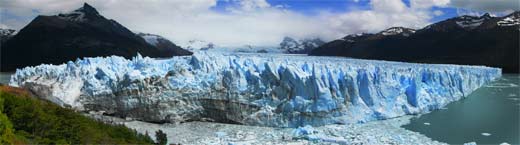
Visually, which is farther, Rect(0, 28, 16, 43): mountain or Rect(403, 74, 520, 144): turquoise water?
Rect(0, 28, 16, 43): mountain

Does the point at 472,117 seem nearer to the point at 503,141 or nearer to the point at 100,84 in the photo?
the point at 503,141

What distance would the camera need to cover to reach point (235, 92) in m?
16.7

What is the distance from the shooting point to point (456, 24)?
6444 cm

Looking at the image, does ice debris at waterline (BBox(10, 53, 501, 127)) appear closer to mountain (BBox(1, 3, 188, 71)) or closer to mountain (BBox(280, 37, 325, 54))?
mountain (BBox(1, 3, 188, 71))

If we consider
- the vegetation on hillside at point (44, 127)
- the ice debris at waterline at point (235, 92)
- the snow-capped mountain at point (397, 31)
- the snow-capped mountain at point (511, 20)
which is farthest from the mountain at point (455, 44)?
the vegetation on hillside at point (44, 127)

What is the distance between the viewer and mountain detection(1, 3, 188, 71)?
51.5 meters

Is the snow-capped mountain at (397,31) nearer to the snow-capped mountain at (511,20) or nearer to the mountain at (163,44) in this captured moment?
the snow-capped mountain at (511,20)

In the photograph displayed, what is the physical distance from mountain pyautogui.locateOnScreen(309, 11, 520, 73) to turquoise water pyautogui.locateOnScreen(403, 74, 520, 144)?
27589 millimetres

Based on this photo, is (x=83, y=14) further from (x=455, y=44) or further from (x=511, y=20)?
(x=511, y=20)

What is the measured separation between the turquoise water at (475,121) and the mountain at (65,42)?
128 feet

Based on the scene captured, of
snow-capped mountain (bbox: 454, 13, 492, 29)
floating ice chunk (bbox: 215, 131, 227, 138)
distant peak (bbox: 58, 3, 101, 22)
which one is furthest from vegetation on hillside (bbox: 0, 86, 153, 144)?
snow-capped mountain (bbox: 454, 13, 492, 29)

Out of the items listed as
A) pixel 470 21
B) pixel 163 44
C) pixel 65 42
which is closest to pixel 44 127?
pixel 65 42

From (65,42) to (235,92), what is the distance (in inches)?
1703

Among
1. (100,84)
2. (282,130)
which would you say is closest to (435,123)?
(282,130)
